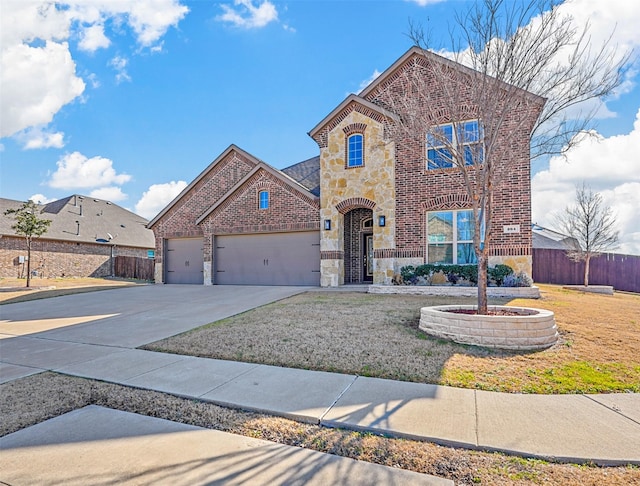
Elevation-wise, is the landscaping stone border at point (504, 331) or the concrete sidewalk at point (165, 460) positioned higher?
the landscaping stone border at point (504, 331)

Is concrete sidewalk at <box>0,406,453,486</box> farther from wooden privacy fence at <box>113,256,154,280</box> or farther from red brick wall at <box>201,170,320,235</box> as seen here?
wooden privacy fence at <box>113,256,154,280</box>

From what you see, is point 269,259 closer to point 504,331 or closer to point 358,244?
point 358,244

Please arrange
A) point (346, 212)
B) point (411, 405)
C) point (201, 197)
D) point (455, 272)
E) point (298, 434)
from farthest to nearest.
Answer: point (201, 197), point (346, 212), point (455, 272), point (411, 405), point (298, 434)

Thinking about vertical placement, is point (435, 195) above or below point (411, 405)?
above

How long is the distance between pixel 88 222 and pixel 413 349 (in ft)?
100.0

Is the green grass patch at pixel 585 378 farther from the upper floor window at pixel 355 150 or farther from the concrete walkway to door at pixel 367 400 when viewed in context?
the upper floor window at pixel 355 150

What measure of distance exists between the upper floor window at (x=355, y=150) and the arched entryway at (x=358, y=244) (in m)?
2.34

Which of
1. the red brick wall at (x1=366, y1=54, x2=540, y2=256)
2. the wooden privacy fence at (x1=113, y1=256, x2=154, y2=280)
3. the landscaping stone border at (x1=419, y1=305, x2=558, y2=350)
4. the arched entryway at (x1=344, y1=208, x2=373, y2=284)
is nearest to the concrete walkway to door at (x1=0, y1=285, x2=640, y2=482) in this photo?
the landscaping stone border at (x1=419, y1=305, x2=558, y2=350)

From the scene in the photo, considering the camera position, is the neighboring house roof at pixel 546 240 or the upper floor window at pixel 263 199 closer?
the upper floor window at pixel 263 199

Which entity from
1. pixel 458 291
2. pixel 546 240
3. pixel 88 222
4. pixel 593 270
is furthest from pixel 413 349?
pixel 88 222

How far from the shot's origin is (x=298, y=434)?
355 centimetres

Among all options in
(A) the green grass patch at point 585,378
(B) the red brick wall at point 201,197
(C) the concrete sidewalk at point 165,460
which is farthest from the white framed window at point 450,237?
(C) the concrete sidewalk at point 165,460

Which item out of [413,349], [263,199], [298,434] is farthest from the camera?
[263,199]

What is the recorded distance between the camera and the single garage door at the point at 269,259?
52.7 ft
